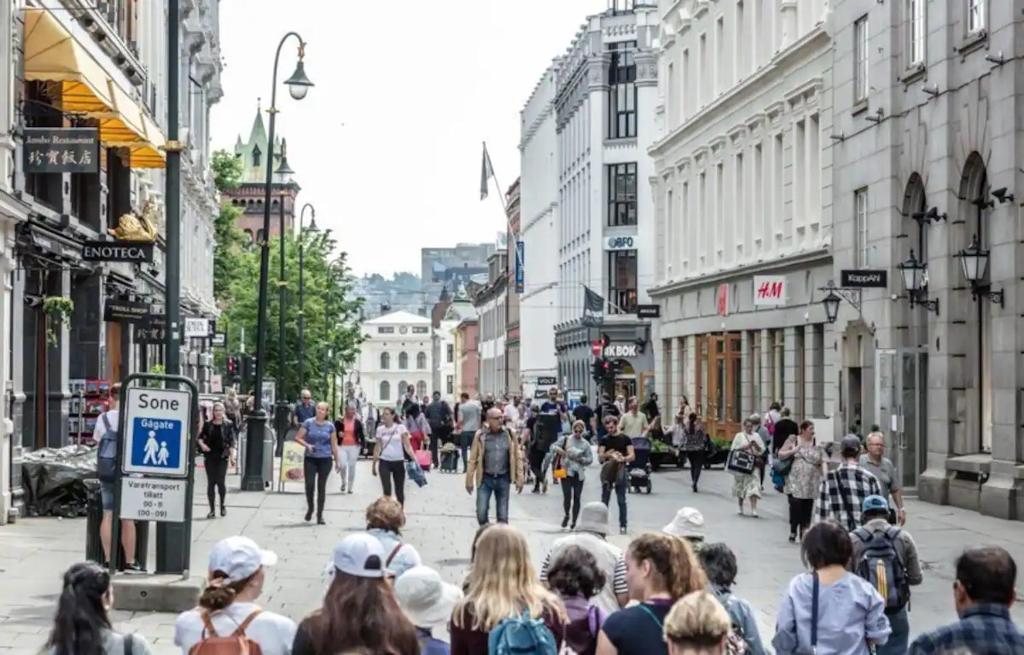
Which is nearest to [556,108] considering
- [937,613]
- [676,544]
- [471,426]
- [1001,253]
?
[471,426]

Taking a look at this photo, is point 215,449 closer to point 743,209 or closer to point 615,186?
point 743,209

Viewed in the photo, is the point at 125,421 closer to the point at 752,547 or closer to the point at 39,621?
the point at 39,621

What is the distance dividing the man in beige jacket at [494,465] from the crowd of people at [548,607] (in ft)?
42.4

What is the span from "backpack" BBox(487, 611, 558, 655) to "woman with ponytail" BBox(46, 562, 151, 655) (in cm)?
146

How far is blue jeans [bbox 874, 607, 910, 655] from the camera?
1130 cm

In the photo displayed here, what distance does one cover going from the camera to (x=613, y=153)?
82562 mm

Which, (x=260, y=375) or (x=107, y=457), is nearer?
(x=107, y=457)

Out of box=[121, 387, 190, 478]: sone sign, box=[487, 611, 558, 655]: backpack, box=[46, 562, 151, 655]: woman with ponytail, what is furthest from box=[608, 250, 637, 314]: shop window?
box=[46, 562, 151, 655]: woman with ponytail

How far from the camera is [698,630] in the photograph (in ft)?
22.0

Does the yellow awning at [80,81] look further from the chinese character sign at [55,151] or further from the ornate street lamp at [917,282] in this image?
the ornate street lamp at [917,282]

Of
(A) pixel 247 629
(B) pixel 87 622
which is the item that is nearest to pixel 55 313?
(A) pixel 247 629

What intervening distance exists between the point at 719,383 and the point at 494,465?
28.1 m

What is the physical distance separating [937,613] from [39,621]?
8.02 metres

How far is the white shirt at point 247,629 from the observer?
761 cm
